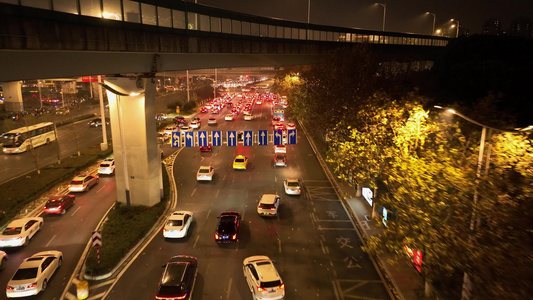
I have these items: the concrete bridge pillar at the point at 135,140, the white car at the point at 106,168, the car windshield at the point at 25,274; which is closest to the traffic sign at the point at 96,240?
the car windshield at the point at 25,274

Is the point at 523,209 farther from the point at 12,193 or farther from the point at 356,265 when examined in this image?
the point at 12,193

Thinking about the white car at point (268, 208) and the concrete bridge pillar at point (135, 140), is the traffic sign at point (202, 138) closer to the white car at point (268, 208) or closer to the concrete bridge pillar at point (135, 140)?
the concrete bridge pillar at point (135, 140)

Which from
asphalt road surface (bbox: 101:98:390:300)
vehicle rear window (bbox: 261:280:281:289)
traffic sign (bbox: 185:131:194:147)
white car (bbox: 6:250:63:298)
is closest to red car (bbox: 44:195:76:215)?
white car (bbox: 6:250:63:298)

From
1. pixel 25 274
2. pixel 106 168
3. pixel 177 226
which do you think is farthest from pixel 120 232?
pixel 106 168

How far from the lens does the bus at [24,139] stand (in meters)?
43.1

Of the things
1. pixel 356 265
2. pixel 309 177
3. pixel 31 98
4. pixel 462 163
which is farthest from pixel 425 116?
pixel 31 98

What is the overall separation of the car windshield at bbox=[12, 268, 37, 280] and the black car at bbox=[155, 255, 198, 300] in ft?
20.2

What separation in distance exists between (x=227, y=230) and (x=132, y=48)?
12701 mm

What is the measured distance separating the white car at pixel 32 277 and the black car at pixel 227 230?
909 cm

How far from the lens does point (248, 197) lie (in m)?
30.7

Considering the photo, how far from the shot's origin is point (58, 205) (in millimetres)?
26125

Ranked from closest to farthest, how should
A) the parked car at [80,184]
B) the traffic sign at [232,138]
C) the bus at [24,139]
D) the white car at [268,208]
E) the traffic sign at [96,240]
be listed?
the traffic sign at [96,240] < the white car at [268,208] < the parked car at [80,184] < the traffic sign at [232,138] < the bus at [24,139]

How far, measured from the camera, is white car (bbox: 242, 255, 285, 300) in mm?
16531

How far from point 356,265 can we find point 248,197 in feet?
41.6
